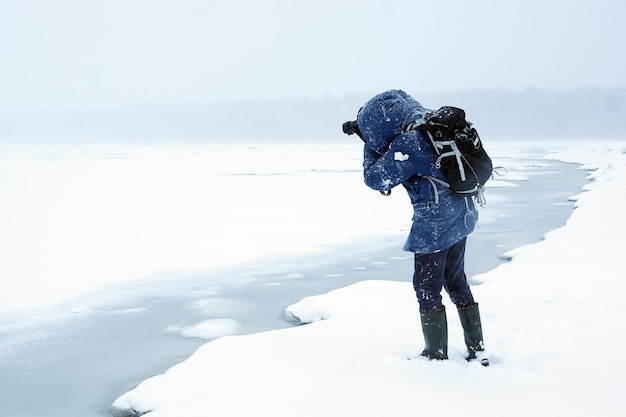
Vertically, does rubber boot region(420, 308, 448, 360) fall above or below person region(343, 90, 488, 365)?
below

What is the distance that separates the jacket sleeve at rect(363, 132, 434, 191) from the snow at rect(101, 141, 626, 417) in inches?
41.8

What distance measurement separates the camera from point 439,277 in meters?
3.12

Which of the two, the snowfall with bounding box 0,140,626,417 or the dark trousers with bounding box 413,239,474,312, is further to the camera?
the dark trousers with bounding box 413,239,474,312

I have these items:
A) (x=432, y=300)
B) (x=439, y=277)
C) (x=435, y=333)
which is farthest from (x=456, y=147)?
(x=435, y=333)

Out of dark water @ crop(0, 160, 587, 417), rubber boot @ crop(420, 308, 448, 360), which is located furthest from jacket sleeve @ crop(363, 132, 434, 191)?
dark water @ crop(0, 160, 587, 417)

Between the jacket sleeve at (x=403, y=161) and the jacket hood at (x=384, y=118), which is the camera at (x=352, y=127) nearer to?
the jacket hood at (x=384, y=118)

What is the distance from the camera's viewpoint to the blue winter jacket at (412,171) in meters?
2.96

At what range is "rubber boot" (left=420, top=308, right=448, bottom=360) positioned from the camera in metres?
3.18

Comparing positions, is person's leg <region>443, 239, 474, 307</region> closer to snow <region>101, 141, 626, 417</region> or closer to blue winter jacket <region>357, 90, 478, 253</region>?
blue winter jacket <region>357, 90, 478, 253</region>

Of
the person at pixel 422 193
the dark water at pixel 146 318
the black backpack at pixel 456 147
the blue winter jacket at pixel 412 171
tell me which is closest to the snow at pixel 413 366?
the person at pixel 422 193

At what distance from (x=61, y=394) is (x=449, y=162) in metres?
3.16

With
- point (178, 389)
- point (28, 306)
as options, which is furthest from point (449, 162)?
point (28, 306)

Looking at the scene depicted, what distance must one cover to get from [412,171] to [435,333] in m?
0.92

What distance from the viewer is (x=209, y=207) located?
48.9ft
